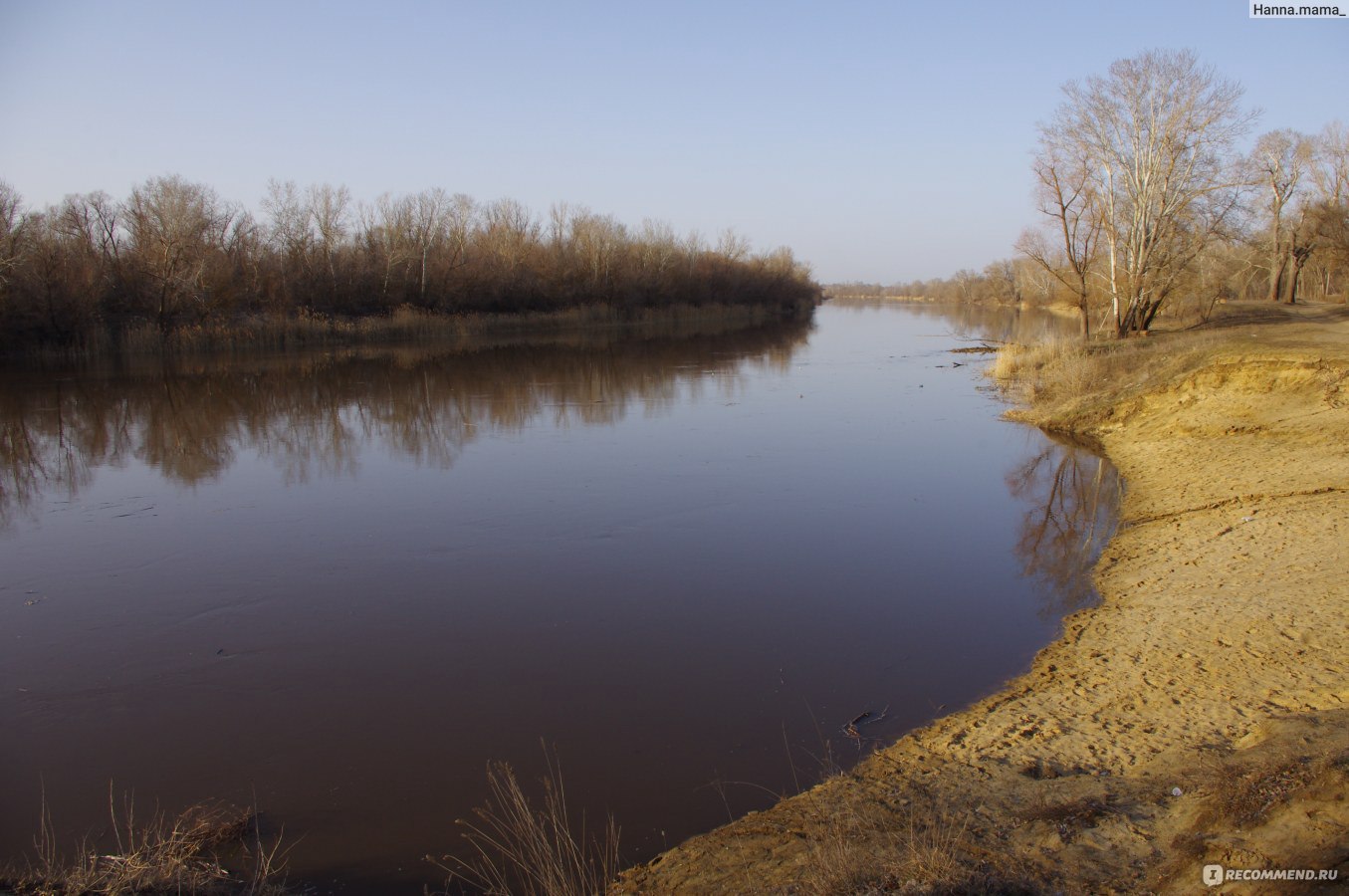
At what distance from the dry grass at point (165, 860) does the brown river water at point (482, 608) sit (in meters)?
0.14

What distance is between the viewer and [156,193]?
113 ft

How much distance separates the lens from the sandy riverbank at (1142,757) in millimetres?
3225

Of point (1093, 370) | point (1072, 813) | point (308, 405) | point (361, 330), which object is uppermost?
point (361, 330)

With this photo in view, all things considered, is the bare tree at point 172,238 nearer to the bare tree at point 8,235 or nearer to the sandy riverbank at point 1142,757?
the bare tree at point 8,235

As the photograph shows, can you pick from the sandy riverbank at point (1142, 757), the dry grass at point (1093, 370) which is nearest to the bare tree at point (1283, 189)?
the dry grass at point (1093, 370)

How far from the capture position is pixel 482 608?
7344 millimetres

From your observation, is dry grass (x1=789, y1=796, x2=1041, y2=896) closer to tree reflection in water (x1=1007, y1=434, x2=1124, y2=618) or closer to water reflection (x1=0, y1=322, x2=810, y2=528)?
tree reflection in water (x1=1007, y1=434, x2=1124, y2=618)

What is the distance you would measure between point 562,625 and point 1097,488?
27.8ft

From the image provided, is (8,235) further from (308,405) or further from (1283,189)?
(1283,189)

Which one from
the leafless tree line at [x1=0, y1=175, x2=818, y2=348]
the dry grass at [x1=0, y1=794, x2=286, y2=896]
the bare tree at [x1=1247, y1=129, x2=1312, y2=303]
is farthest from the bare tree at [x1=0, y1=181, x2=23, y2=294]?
the bare tree at [x1=1247, y1=129, x2=1312, y2=303]

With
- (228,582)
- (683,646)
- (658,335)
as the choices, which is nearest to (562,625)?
(683,646)

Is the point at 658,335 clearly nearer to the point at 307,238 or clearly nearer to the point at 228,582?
the point at 307,238

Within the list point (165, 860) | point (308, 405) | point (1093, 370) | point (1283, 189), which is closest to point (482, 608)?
point (165, 860)

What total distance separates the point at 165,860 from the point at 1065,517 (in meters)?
9.87
